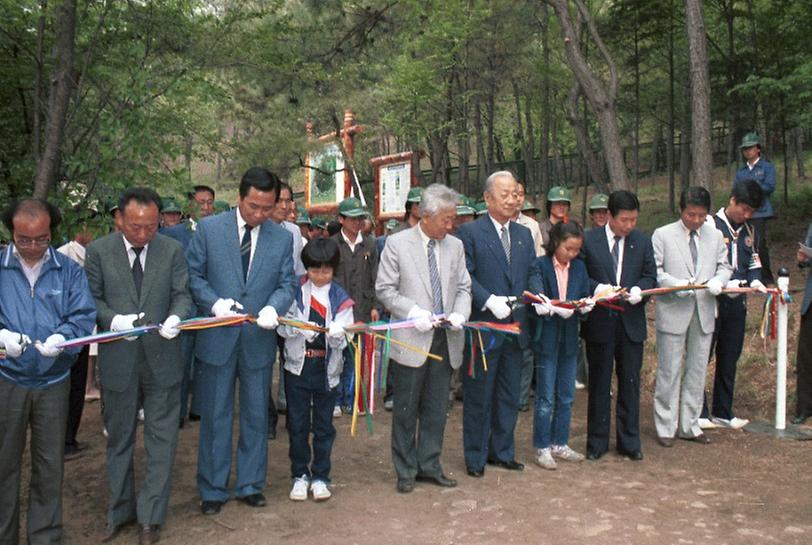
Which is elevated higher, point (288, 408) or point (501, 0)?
point (501, 0)

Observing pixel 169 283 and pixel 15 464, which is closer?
pixel 15 464

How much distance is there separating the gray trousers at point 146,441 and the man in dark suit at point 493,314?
2.07 m

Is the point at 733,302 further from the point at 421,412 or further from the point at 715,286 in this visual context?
the point at 421,412

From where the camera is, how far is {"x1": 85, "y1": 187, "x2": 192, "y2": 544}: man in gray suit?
443cm

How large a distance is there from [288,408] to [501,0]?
13.6 m

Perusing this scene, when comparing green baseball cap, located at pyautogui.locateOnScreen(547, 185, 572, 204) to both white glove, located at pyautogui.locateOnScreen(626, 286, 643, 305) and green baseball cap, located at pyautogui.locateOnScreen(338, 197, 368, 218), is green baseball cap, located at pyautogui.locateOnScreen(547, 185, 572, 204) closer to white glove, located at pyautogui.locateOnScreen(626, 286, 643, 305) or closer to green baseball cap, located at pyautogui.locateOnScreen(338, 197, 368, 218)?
green baseball cap, located at pyautogui.locateOnScreen(338, 197, 368, 218)

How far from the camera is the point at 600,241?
19.7 ft

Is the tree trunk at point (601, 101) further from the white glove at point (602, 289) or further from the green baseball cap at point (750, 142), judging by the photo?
the white glove at point (602, 289)

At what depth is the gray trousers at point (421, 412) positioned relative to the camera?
17.0 ft

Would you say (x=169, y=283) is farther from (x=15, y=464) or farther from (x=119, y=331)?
(x=15, y=464)

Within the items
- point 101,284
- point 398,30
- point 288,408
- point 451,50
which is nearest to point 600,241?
point 288,408

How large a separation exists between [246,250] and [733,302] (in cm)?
416

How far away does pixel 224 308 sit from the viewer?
4.56 meters

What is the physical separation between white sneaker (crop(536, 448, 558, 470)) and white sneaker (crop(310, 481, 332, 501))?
1638 mm
